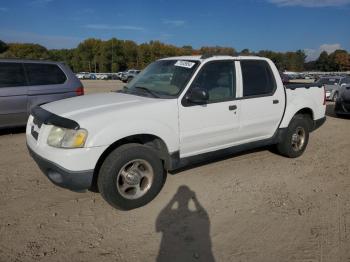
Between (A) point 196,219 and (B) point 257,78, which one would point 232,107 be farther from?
(A) point 196,219

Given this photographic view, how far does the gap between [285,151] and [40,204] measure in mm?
4234

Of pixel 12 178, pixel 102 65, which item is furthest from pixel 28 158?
pixel 102 65

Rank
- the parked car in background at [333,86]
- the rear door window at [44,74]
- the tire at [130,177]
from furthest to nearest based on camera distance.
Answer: the parked car in background at [333,86] < the rear door window at [44,74] < the tire at [130,177]

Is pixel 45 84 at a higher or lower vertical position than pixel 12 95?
higher

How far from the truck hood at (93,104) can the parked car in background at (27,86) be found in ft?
11.5

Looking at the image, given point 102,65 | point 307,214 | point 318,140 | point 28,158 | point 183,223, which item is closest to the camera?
point 183,223

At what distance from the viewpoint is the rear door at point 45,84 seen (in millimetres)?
7824

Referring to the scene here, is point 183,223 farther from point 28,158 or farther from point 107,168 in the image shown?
point 28,158

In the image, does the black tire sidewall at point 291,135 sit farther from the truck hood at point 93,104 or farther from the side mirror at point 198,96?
the truck hood at point 93,104

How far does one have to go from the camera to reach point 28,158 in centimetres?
609

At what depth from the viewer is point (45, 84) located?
8070 mm

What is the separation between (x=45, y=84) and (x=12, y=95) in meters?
0.83

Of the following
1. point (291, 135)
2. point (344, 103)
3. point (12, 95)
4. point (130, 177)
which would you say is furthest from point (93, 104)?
point (344, 103)

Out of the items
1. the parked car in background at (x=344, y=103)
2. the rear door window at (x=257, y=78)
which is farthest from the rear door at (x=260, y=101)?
the parked car in background at (x=344, y=103)
